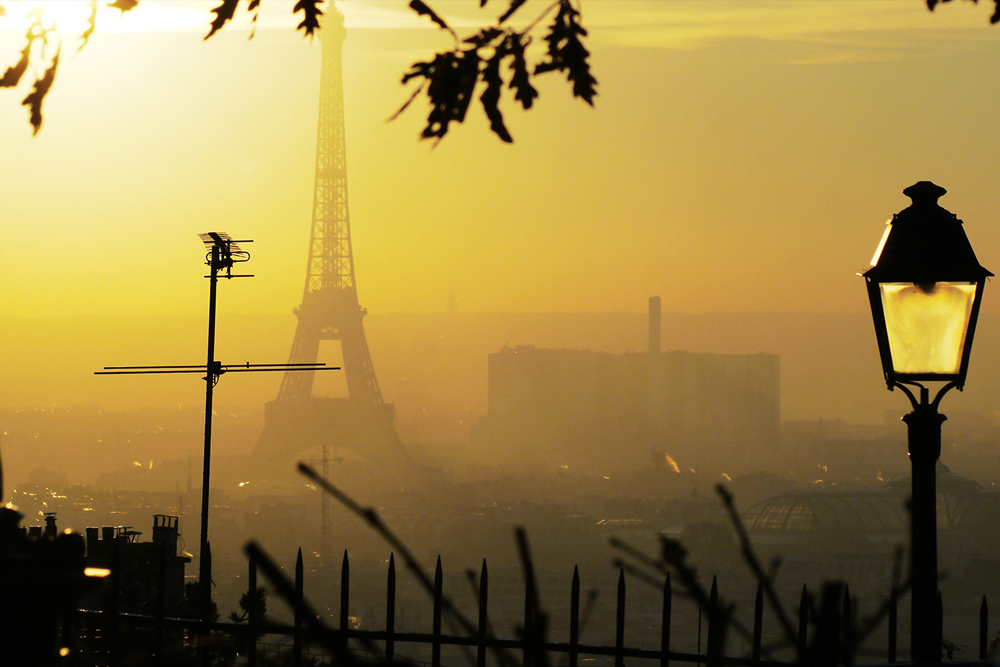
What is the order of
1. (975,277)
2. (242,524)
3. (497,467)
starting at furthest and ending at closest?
(497,467) → (242,524) → (975,277)

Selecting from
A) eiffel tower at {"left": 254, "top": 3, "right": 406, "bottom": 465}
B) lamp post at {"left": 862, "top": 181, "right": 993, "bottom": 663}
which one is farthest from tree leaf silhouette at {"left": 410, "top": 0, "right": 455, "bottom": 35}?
eiffel tower at {"left": 254, "top": 3, "right": 406, "bottom": 465}

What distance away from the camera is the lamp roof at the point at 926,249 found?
394 cm

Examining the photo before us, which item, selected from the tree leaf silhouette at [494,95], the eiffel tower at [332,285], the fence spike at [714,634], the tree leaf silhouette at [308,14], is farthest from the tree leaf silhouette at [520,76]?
the eiffel tower at [332,285]

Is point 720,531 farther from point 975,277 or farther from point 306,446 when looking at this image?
point 975,277

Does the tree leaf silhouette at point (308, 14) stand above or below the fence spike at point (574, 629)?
above

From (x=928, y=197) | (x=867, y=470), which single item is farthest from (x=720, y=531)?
(x=867, y=470)

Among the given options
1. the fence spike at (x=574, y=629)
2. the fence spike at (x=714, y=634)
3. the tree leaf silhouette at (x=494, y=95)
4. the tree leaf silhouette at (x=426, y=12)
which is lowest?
the fence spike at (x=574, y=629)

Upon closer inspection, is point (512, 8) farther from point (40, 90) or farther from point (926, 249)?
point (926, 249)

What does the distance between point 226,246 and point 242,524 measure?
33.0m

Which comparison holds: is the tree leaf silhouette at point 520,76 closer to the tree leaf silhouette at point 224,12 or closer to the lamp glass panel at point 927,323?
the tree leaf silhouette at point 224,12

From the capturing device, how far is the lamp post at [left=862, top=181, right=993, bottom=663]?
3.86 metres

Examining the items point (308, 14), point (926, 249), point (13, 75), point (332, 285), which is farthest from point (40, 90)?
point (332, 285)

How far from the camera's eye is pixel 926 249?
3984 mm

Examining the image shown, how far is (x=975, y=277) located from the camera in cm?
393
